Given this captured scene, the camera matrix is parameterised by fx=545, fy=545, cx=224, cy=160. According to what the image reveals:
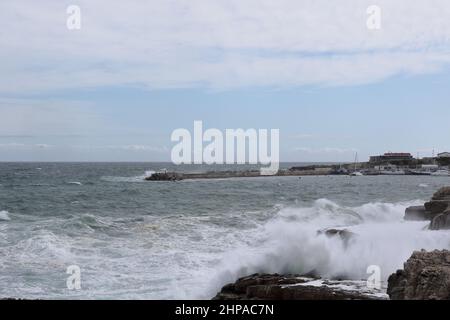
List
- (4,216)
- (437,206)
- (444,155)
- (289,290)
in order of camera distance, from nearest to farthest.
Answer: (289,290) < (437,206) < (4,216) < (444,155)

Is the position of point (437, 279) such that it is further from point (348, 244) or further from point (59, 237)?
point (59, 237)

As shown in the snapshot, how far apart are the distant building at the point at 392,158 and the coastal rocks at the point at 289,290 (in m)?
122

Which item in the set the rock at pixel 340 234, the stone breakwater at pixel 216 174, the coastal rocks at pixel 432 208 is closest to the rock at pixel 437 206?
the coastal rocks at pixel 432 208

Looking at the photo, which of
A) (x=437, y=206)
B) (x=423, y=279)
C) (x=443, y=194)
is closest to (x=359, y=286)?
(x=423, y=279)

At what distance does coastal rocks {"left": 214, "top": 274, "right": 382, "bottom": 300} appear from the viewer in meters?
9.35

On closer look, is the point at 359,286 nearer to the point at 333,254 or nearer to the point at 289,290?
the point at 289,290

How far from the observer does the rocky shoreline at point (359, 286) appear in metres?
7.61

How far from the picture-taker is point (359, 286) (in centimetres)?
1027

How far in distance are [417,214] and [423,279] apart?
1341cm
